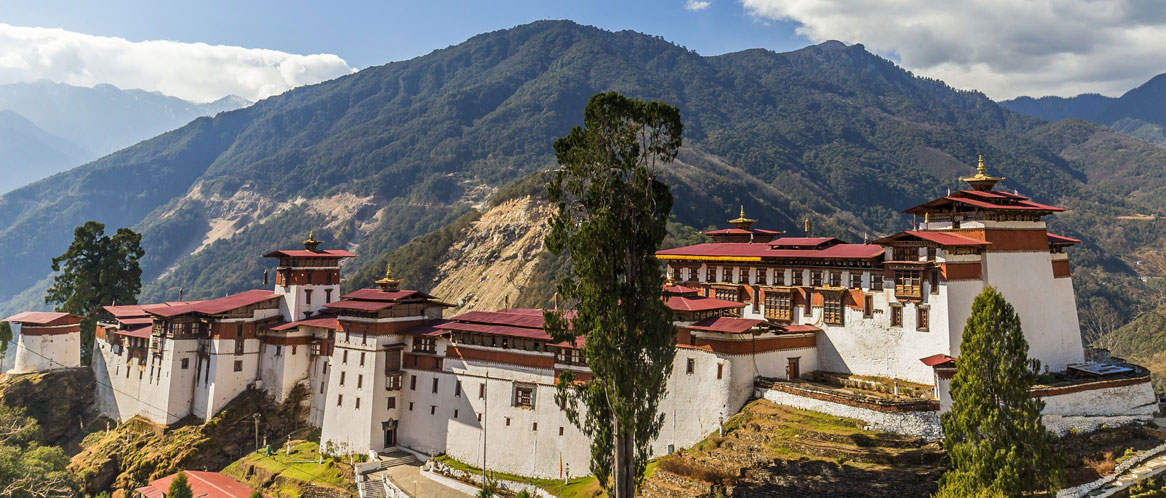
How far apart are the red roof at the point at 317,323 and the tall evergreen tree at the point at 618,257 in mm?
26773

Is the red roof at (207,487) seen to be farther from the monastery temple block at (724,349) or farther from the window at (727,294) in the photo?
the window at (727,294)

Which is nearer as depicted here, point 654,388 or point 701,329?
point 654,388

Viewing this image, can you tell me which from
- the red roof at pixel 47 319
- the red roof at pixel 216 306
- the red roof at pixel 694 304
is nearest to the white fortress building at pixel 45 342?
the red roof at pixel 47 319

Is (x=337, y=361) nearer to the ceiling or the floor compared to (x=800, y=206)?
nearer to the floor

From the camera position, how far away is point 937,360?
33156mm

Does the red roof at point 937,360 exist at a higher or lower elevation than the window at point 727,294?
lower

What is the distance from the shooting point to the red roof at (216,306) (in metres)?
53.3

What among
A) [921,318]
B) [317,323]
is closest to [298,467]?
[317,323]

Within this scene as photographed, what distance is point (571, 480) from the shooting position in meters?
38.5

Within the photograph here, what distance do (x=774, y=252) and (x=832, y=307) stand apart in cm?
476

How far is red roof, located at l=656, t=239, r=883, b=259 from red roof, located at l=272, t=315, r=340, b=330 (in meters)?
24.2

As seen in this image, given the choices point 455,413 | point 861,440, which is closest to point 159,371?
point 455,413

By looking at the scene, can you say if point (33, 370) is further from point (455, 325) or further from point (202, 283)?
point (202, 283)

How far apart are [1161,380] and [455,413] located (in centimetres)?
7779
